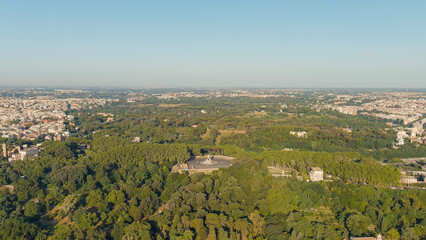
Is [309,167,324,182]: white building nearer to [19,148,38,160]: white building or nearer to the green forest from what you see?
the green forest

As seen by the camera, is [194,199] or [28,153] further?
[28,153]

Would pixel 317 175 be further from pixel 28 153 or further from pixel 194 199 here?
pixel 28 153

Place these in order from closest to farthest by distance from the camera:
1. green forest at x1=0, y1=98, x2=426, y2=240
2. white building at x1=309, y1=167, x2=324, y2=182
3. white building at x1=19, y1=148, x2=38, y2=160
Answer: green forest at x1=0, y1=98, x2=426, y2=240 → white building at x1=309, y1=167, x2=324, y2=182 → white building at x1=19, y1=148, x2=38, y2=160

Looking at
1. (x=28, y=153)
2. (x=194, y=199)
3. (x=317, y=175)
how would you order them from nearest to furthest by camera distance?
(x=194, y=199)
(x=317, y=175)
(x=28, y=153)

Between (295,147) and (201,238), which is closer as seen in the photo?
(201,238)

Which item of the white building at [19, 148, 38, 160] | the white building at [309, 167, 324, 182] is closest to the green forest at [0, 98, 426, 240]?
the white building at [309, 167, 324, 182]

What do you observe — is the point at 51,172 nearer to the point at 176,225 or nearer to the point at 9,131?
the point at 176,225

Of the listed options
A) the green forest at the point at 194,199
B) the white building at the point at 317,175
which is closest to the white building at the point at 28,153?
the green forest at the point at 194,199

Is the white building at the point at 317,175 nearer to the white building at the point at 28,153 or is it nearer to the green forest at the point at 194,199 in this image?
the green forest at the point at 194,199

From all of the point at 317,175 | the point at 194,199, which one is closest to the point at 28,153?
the point at 194,199

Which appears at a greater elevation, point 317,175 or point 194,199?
point 317,175

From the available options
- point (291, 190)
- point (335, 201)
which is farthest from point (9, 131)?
point (335, 201)
